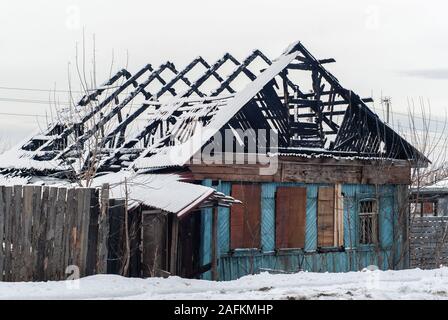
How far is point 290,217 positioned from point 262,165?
5.20 feet

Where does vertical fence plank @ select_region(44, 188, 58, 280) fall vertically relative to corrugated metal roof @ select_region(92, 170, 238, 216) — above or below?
below

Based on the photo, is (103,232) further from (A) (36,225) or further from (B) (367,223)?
(B) (367,223)

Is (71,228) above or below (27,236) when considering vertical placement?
above

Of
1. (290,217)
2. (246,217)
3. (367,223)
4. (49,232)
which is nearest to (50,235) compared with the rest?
(49,232)

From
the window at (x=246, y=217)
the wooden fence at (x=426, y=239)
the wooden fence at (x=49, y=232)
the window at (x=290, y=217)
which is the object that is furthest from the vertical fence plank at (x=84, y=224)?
the wooden fence at (x=426, y=239)

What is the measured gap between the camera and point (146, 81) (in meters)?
18.0

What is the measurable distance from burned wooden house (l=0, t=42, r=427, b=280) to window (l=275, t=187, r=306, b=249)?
26mm

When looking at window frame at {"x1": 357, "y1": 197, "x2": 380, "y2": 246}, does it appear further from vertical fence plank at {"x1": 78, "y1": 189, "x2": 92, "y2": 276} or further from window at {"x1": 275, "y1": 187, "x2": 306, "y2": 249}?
vertical fence plank at {"x1": 78, "y1": 189, "x2": 92, "y2": 276}

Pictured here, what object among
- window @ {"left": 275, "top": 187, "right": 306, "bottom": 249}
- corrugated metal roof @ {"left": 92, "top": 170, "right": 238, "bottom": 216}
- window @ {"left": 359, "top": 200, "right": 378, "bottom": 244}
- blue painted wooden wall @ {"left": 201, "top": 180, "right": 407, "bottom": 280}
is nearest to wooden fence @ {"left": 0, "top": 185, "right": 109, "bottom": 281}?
corrugated metal roof @ {"left": 92, "top": 170, "right": 238, "bottom": 216}

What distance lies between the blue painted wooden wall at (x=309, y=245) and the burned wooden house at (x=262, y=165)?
0.10ft

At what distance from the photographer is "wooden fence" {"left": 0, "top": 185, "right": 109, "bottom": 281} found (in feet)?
26.7

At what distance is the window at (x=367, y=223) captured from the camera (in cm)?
1623

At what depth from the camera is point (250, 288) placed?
7.81 meters

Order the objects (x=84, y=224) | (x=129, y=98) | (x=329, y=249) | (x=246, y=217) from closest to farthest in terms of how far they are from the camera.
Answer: (x=84, y=224) → (x=246, y=217) → (x=329, y=249) → (x=129, y=98)
